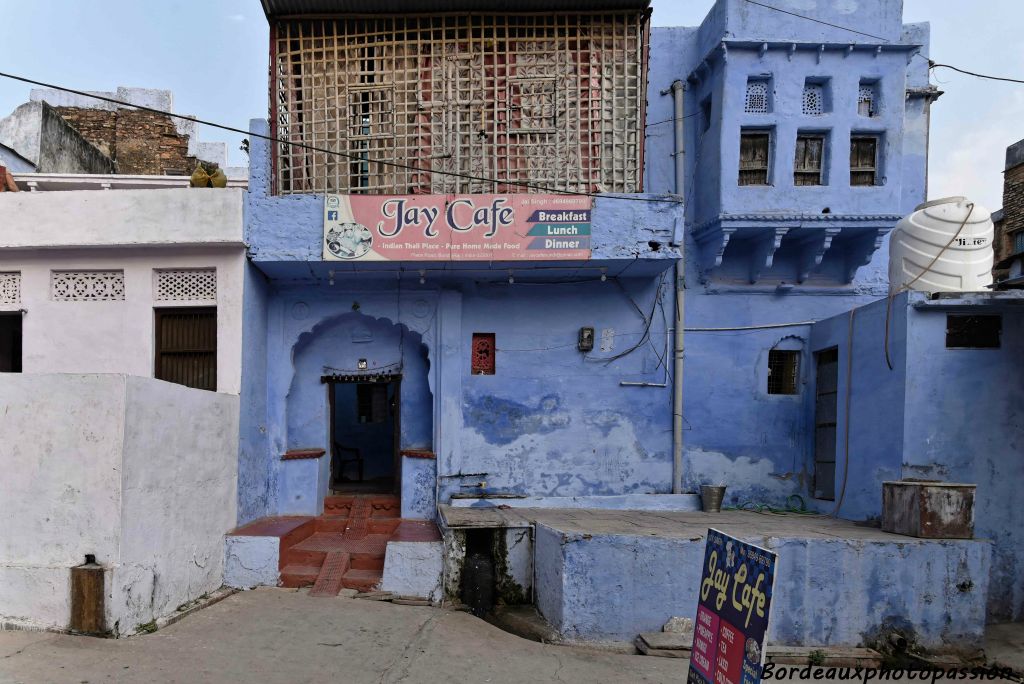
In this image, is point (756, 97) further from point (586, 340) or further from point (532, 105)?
point (586, 340)

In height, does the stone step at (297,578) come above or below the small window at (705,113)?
below

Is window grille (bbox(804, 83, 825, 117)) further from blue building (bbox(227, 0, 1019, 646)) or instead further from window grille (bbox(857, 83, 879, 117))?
window grille (bbox(857, 83, 879, 117))

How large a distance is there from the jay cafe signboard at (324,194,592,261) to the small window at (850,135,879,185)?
13.7 ft

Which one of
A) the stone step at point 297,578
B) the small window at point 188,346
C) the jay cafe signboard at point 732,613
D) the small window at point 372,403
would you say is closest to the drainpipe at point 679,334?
the stone step at point 297,578

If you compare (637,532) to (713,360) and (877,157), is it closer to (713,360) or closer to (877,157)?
(713,360)

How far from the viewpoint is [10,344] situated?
32.5ft

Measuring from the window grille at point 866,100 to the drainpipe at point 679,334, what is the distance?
2546mm

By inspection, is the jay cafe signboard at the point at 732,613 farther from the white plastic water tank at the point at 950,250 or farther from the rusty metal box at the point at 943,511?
the white plastic water tank at the point at 950,250

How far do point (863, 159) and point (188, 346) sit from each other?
9691 millimetres

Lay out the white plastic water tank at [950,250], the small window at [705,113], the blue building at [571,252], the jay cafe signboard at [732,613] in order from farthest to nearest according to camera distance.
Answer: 1. the small window at [705,113]
2. the blue building at [571,252]
3. the white plastic water tank at [950,250]
4. the jay cafe signboard at [732,613]

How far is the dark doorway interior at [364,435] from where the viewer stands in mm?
11945

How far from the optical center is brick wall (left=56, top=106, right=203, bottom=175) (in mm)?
14609

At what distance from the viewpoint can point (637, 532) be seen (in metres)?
6.73

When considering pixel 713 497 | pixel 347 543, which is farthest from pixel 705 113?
pixel 347 543
